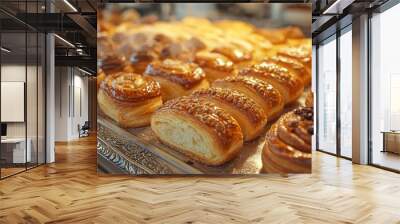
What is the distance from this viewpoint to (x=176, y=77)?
6.12 meters

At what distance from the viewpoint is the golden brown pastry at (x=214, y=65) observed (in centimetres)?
616

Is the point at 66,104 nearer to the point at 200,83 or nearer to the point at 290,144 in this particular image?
the point at 200,83

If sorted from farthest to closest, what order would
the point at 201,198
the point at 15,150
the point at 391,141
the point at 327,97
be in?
the point at 327,97 < the point at 391,141 < the point at 15,150 < the point at 201,198

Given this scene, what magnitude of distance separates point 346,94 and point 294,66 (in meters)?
3.51

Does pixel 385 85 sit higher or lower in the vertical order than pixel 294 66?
lower

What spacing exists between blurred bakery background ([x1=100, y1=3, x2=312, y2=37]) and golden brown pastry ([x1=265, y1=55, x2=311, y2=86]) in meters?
0.49

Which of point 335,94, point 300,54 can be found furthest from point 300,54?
point 335,94

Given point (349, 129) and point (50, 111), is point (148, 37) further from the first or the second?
point (349, 129)

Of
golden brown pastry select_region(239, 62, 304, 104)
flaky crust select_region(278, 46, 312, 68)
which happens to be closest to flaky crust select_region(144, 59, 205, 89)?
golden brown pastry select_region(239, 62, 304, 104)

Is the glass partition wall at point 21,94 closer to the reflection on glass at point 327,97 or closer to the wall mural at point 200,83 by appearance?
the wall mural at point 200,83

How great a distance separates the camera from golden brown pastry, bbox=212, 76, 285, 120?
6.03 meters

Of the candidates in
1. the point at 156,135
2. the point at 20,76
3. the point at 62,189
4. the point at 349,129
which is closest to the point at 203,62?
the point at 156,135

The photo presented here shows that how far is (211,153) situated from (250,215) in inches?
79.3

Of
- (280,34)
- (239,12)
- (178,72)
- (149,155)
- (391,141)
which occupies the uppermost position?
(239,12)
